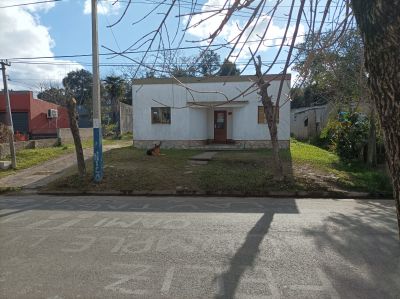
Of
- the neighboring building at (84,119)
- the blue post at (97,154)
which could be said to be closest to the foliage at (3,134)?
the blue post at (97,154)

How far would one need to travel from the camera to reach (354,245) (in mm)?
6480

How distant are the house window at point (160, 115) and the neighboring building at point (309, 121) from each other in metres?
11.8

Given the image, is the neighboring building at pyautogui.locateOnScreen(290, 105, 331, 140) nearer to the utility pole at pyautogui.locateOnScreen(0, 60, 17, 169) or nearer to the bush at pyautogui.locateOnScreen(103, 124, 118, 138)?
the bush at pyautogui.locateOnScreen(103, 124, 118, 138)

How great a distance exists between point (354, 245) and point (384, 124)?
516 centimetres

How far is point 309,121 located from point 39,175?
25189mm

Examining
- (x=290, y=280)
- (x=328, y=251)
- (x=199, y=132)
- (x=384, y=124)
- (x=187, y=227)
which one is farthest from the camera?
(x=199, y=132)

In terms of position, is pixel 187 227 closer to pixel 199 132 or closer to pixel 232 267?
pixel 232 267

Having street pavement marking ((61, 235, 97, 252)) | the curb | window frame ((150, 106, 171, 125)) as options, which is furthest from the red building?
street pavement marking ((61, 235, 97, 252))

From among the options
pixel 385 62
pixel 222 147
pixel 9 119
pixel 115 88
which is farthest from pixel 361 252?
pixel 115 88

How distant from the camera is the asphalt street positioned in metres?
4.73

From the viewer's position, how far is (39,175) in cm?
1716

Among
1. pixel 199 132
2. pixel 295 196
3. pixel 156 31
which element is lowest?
pixel 295 196

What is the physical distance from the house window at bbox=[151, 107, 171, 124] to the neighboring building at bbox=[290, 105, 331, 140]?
1176cm

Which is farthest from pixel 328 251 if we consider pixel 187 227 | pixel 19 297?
pixel 19 297
